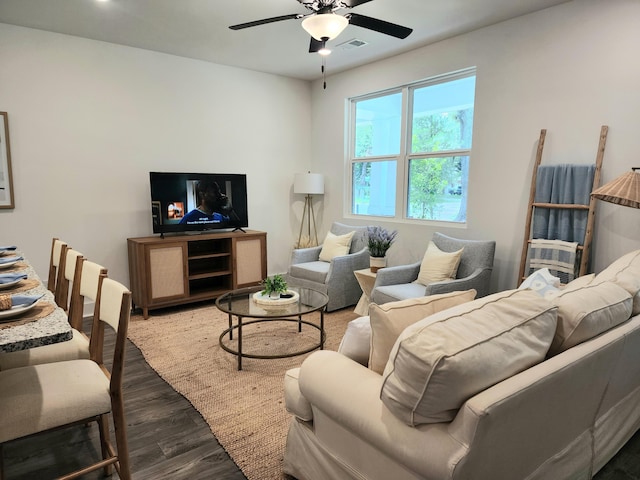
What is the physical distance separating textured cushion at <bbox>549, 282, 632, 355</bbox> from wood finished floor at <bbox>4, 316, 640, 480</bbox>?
2.60ft

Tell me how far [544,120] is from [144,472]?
12.4 feet

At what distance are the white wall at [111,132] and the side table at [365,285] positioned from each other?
6.01 ft

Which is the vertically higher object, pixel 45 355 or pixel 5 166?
pixel 5 166

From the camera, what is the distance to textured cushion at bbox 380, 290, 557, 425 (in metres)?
1.18

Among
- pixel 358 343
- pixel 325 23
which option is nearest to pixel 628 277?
pixel 358 343

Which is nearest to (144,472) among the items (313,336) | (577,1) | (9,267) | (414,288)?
(9,267)

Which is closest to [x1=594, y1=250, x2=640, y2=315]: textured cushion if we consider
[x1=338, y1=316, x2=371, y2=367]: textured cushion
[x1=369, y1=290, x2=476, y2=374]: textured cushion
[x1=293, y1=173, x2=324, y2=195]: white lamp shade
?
[x1=369, y1=290, x2=476, y2=374]: textured cushion

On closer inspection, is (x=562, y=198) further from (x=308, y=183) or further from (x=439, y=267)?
(x=308, y=183)

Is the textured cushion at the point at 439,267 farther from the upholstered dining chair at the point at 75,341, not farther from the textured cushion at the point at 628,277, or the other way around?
the upholstered dining chair at the point at 75,341

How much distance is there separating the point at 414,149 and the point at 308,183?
1.46 meters

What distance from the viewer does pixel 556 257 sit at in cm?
330

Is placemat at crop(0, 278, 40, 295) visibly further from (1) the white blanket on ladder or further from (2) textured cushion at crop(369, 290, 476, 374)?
(1) the white blanket on ladder

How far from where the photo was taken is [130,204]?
444cm

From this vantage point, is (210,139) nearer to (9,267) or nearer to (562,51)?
(9,267)
